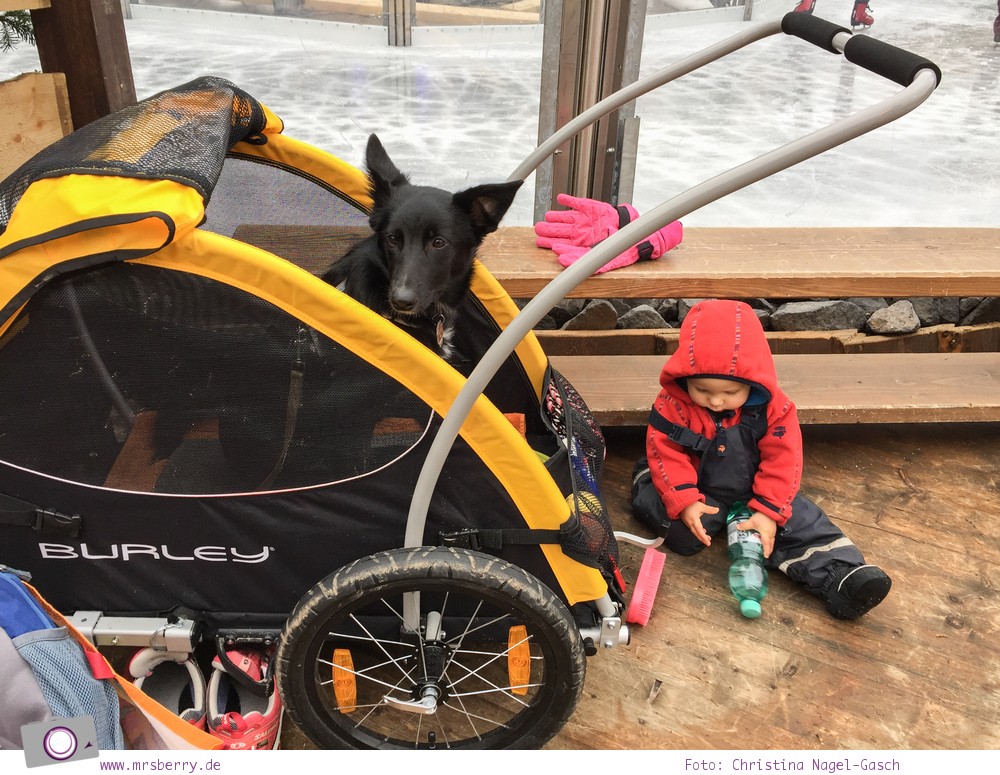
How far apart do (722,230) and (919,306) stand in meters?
1.23

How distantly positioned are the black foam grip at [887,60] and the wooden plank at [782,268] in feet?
3.31

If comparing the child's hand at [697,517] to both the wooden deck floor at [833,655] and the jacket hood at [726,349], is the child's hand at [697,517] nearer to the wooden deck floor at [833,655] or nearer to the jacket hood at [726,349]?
the wooden deck floor at [833,655]

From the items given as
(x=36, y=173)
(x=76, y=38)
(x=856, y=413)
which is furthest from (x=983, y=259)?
(x=76, y=38)

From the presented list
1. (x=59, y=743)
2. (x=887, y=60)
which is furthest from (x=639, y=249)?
(x=59, y=743)

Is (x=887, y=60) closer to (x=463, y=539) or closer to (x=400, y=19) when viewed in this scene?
(x=463, y=539)

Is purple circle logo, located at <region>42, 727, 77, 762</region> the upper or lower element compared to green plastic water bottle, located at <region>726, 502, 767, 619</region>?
upper

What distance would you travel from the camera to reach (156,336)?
1277 millimetres

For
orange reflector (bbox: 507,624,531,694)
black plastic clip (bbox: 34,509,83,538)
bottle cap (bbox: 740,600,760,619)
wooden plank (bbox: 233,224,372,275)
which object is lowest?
bottle cap (bbox: 740,600,760,619)

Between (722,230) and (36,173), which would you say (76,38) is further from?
(722,230)

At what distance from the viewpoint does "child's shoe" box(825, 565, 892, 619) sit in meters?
1.77

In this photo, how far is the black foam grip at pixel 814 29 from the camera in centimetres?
145

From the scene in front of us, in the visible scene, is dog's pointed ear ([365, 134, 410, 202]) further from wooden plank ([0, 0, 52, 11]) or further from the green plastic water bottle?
the green plastic water bottle

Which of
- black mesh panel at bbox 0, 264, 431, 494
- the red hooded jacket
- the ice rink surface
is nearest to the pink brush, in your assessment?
the red hooded jacket

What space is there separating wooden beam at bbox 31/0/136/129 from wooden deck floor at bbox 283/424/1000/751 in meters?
1.71
